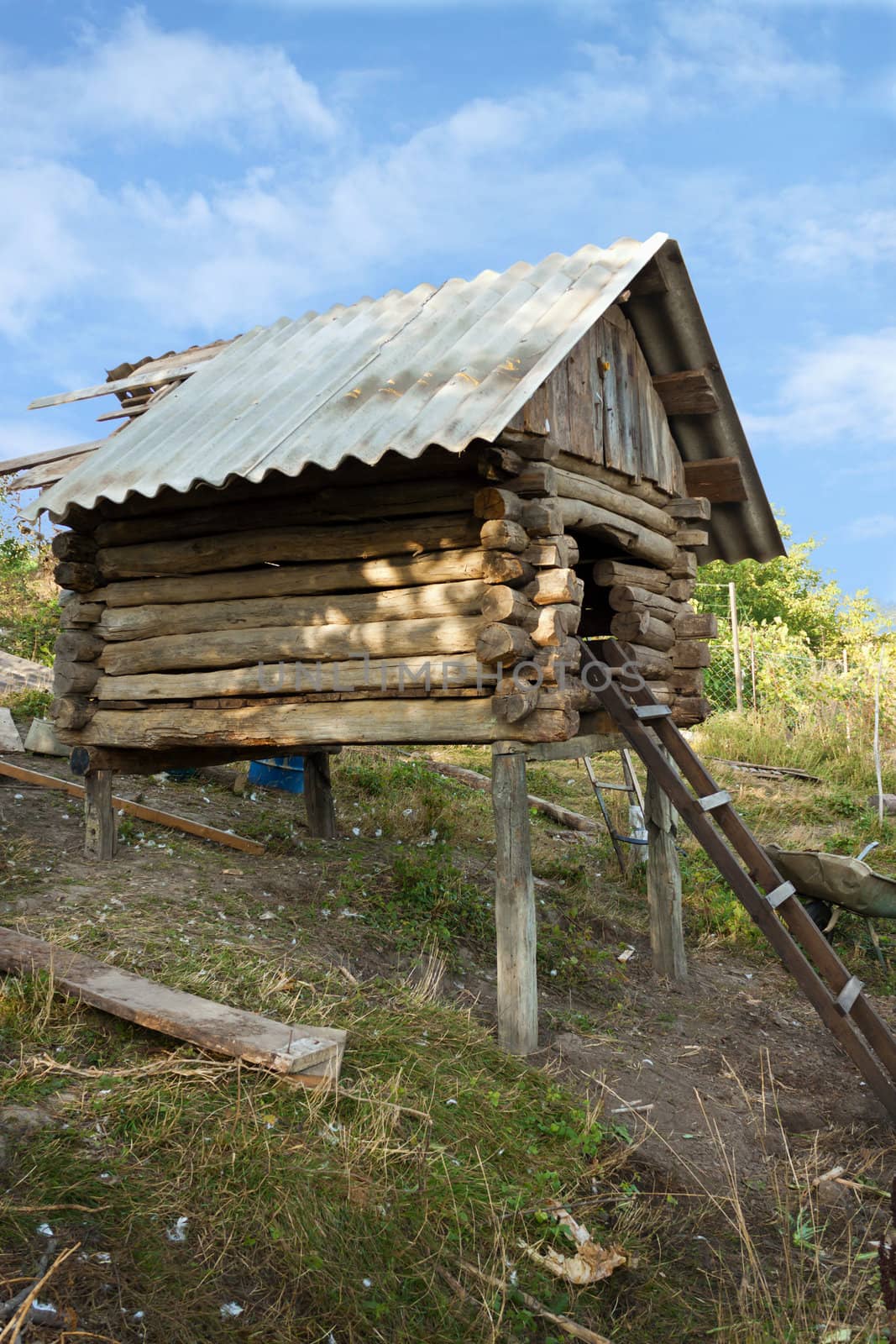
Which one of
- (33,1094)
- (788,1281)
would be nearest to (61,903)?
(33,1094)

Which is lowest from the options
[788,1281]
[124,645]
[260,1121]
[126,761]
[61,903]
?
[788,1281]

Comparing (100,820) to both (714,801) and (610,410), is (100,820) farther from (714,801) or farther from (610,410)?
(610,410)

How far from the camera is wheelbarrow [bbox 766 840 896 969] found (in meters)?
8.13

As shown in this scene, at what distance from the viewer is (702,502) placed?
8.62m

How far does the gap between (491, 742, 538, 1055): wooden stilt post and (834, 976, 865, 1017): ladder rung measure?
1.83 meters

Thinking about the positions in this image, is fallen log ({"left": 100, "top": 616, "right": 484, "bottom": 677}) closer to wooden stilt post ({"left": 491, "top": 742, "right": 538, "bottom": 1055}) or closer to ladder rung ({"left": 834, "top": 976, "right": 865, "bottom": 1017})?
wooden stilt post ({"left": 491, "top": 742, "right": 538, "bottom": 1055})

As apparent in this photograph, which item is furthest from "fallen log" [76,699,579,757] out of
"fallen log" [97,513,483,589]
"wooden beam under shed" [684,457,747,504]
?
"wooden beam under shed" [684,457,747,504]

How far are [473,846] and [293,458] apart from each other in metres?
5.41

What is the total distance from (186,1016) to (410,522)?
316 centimetres

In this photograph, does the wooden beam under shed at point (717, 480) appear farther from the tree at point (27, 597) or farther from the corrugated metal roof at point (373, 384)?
the tree at point (27, 597)

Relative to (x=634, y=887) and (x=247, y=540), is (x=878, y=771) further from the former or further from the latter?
(x=247, y=540)

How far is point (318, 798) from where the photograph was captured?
9.72 metres

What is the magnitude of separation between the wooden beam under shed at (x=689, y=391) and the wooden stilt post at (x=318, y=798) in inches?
169

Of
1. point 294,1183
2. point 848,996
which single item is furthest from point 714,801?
point 294,1183
